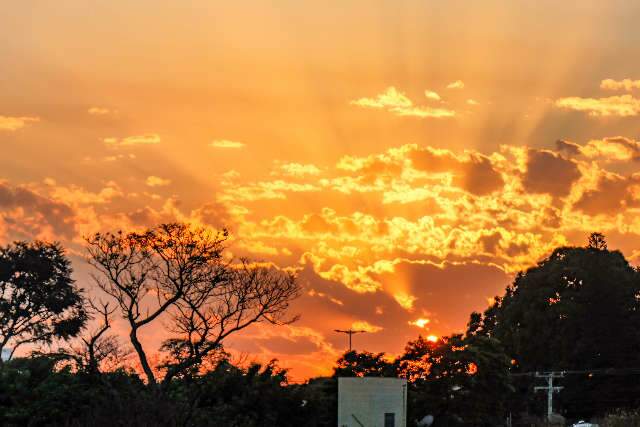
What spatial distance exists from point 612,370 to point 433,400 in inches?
1095

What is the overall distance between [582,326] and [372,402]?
120 feet

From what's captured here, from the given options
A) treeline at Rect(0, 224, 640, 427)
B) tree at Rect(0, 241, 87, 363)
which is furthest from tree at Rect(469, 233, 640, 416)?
tree at Rect(0, 241, 87, 363)

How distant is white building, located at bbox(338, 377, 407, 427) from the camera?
54.9 metres

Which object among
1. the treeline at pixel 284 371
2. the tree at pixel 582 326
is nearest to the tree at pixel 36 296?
the treeline at pixel 284 371

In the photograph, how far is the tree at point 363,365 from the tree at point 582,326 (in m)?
26.0

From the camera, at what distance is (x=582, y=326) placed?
8562 centimetres

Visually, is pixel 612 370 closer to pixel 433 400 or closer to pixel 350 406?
pixel 433 400

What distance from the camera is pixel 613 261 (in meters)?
89.7

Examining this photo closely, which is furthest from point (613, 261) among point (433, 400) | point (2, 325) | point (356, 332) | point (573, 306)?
point (2, 325)

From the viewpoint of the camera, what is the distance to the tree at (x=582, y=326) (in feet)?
275

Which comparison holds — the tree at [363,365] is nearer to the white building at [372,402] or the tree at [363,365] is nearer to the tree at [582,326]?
the white building at [372,402]

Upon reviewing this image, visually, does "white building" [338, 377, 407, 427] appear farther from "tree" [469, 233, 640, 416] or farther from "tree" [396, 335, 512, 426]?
"tree" [469, 233, 640, 416]

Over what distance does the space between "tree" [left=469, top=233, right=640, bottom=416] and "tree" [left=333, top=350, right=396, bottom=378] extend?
85.4 feet

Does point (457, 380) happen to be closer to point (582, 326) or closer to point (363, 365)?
point (363, 365)
